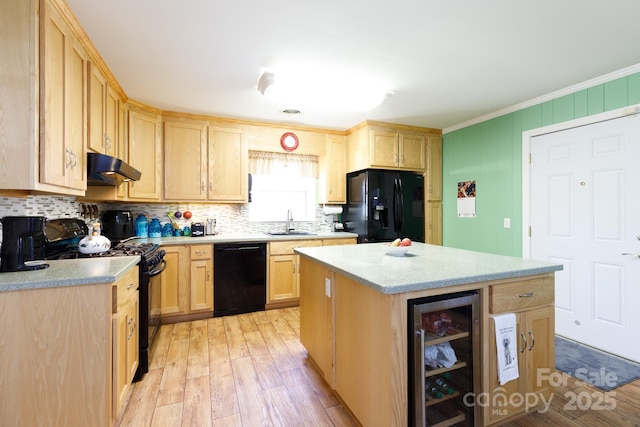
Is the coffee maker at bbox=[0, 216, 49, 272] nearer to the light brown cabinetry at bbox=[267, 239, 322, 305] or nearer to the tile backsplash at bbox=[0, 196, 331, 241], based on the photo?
the tile backsplash at bbox=[0, 196, 331, 241]

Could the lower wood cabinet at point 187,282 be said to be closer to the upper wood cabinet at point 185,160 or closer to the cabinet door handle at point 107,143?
the upper wood cabinet at point 185,160

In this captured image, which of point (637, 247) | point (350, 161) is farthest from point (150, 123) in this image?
point (637, 247)

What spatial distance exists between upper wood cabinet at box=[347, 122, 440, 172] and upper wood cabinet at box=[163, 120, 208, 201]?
1.94m

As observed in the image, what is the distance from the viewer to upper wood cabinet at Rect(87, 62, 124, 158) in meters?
2.07

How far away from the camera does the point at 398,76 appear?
8.13 ft

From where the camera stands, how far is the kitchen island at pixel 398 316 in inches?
51.4

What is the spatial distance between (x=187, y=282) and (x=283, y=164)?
198 cm

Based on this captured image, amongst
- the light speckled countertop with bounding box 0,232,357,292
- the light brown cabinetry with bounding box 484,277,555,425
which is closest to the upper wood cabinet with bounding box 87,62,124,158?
the light speckled countertop with bounding box 0,232,357,292

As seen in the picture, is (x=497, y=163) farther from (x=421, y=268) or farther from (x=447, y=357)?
(x=447, y=357)

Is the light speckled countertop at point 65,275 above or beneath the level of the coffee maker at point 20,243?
beneath

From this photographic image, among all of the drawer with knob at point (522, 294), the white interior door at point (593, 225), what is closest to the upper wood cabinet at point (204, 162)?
the drawer with knob at point (522, 294)

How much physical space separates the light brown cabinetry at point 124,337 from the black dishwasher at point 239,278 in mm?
1254

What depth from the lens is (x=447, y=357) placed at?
151 cm

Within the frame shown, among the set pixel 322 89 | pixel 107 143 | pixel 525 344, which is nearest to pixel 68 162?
pixel 107 143
